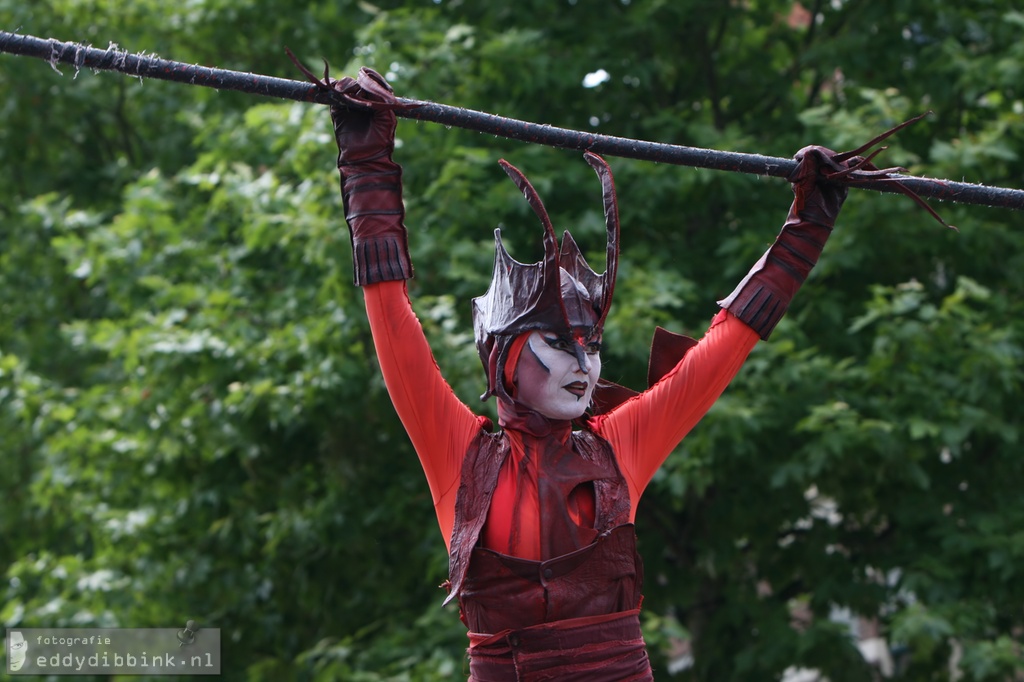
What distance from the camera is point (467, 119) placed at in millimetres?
3035

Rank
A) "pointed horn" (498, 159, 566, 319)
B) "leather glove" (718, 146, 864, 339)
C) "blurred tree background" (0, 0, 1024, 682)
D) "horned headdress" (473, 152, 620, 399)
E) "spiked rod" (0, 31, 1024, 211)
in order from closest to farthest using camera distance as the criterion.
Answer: "spiked rod" (0, 31, 1024, 211) → "pointed horn" (498, 159, 566, 319) → "horned headdress" (473, 152, 620, 399) → "leather glove" (718, 146, 864, 339) → "blurred tree background" (0, 0, 1024, 682)

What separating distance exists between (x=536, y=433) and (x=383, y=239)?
0.60 metres

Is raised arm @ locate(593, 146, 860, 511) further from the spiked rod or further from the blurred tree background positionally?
the blurred tree background

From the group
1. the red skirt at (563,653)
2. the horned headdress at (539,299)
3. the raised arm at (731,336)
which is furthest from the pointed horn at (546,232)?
the red skirt at (563,653)

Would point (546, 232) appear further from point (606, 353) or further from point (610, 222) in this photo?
point (606, 353)

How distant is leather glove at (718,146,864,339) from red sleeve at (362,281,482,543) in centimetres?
75

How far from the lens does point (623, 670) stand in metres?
3.10

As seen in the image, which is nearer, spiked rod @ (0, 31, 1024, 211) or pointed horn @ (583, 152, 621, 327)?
spiked rod @ (0, 31, 1024, 211)

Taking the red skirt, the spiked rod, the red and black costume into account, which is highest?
the spiked rod

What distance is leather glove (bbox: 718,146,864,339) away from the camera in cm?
336

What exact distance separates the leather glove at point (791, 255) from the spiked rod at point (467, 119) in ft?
0.36

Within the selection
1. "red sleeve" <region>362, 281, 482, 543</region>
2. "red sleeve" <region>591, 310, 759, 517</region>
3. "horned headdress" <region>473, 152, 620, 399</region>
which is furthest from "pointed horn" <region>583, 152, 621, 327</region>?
"red sleeve" <region>362, 281, 482, 543</region>

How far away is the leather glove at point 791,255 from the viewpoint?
336 centimetres

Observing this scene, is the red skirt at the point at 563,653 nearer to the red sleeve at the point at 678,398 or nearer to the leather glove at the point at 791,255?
the red sleeve at the point at 678,398
